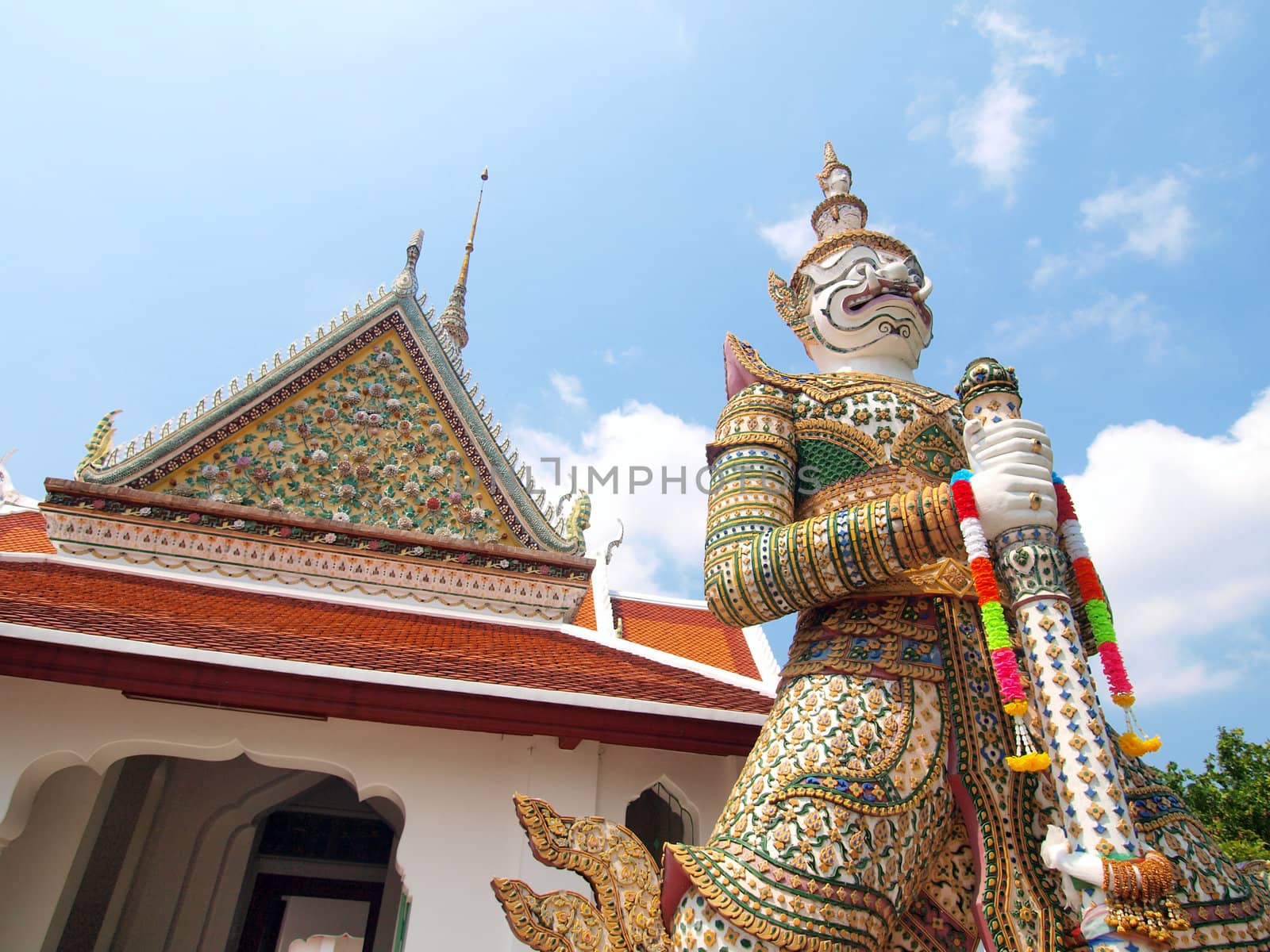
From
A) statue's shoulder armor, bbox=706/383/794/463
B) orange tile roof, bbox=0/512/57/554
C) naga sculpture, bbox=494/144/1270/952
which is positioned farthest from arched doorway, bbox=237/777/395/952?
statue's shoulder armor, bbox=706/383/794/463

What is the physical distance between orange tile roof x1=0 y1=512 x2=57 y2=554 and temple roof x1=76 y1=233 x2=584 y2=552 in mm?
909

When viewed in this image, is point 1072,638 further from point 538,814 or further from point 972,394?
point 538,814

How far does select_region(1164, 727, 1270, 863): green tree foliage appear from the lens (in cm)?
1005

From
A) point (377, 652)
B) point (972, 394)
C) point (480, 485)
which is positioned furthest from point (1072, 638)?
point (480, 485)

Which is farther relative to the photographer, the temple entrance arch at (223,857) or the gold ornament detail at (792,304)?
the temple entrance arch at (223,857)

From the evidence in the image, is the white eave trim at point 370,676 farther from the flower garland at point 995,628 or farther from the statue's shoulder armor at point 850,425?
the flower garland at point 995,628

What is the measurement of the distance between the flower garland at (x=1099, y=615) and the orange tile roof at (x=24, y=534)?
18.4 feet

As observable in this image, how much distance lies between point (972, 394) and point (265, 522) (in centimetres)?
445

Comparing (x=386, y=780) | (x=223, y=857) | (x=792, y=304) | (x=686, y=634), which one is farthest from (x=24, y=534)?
(x=792, y=304)

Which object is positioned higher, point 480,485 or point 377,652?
point 480,485

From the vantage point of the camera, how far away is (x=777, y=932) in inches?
63.4

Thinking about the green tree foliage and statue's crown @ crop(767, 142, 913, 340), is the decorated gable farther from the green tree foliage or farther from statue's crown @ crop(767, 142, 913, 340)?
Answer: the green tree foliage

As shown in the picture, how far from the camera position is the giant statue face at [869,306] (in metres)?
2.96

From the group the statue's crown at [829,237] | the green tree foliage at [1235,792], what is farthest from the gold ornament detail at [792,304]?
the green tree foliage at [1235,792]
